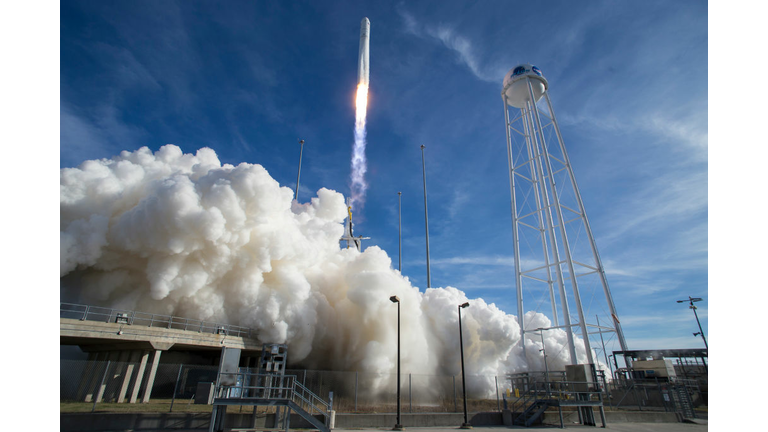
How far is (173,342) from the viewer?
25.7m

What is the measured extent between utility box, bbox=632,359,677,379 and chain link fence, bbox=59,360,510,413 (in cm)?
1286

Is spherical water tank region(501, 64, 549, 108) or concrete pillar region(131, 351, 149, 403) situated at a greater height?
spherical water tank region(501, 64, 549, 108)

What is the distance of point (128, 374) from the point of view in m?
24.5

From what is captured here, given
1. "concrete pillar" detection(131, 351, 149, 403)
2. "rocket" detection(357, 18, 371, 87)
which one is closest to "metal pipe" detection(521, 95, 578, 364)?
"rocket" detection(357, 18, 371, 87)

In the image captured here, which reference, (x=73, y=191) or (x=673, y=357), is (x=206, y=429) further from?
(x=673, y=357)

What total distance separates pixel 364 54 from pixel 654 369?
1673 inches

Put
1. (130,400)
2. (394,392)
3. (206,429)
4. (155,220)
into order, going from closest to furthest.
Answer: (206,429)
(130,400)
(155,220)
(394,392)

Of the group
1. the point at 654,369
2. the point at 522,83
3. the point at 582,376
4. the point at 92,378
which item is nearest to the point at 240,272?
the point at 92,378

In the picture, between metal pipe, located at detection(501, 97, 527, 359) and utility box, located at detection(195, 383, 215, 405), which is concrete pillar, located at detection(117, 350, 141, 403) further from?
metal pipe, located at detection(501, 97, 527, 359)

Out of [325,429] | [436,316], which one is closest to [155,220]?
[325,429]

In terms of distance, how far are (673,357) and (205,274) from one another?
45.2m

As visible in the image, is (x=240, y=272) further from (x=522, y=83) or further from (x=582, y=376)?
(x=522, y=83)

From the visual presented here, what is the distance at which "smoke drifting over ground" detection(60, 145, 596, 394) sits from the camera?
28422 mm

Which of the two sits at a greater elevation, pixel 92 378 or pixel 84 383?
pixel 92 378
